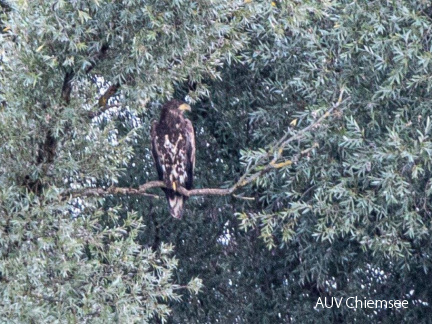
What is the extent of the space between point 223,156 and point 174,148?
976 millimetres

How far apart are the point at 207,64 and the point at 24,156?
4.58ft

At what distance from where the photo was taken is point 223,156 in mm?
8641

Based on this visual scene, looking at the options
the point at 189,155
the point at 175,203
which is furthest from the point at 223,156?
the point at 175,203

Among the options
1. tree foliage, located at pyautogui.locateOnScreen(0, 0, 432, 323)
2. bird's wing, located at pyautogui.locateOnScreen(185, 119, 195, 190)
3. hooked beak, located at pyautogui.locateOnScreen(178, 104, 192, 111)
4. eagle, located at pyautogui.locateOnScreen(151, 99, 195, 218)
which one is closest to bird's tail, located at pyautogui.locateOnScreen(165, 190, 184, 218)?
eagle, located at pyautogui.locateOnScreen(151, 99, 195, 218)

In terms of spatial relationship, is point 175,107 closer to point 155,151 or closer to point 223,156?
point 155,151

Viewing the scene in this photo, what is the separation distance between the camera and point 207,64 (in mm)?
6285

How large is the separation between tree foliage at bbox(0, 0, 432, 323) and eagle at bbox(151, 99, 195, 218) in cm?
47

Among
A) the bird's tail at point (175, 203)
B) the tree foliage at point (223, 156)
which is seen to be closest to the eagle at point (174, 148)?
the bird's tail at point (175, 203)

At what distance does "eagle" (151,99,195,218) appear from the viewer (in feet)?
25.0

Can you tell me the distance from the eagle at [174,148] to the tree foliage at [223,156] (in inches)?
18.5

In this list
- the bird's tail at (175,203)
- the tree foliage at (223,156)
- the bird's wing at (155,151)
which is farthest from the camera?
the bird's wing at (155,151)

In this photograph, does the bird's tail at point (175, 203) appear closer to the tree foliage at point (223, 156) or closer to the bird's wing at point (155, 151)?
the bird's wing at point (155, 151)

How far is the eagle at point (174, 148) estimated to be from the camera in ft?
25.0

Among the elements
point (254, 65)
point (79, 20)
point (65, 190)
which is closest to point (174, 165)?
point (254, 65)
